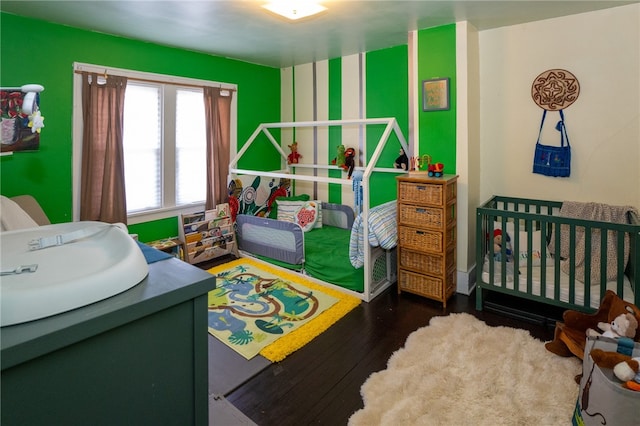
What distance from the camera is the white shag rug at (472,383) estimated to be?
1.69 metres

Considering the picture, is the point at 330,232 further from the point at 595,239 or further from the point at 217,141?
the point at 595,239

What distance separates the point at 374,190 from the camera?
4.02 m

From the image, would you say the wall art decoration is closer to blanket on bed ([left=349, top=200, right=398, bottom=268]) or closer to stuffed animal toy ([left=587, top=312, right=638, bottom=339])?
blanket on bed ([left=349, top=200, right=398, bottom=268])

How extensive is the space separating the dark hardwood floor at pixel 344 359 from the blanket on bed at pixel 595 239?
396 millimetres

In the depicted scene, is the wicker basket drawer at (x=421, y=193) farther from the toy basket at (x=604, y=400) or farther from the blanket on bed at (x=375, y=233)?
the toy basket at (x=604, y=400)

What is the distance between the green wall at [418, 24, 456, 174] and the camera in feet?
9.87

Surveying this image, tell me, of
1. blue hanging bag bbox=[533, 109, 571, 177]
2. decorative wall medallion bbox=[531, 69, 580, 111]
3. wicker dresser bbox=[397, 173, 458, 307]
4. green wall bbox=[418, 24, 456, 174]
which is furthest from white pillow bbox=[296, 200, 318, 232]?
decorative wall medallion bbox=[531, 69, 580, 111]

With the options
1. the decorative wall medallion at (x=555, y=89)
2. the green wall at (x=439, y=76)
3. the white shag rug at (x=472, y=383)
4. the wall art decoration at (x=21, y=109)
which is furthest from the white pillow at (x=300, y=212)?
the wall art decoration at (x=21, y=109)

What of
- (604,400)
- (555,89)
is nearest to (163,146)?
(555,89)

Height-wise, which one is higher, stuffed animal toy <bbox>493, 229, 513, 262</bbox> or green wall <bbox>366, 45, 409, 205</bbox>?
green wall <bbox>366, 45, 409, 205</bbox>

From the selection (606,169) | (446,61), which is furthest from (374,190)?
(606,169)

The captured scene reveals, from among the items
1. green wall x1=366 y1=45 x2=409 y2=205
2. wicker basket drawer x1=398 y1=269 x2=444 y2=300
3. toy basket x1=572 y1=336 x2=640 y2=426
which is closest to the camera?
toy basket x1=572 y1=336 x2=640 y2=426

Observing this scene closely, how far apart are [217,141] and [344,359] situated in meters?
2.75

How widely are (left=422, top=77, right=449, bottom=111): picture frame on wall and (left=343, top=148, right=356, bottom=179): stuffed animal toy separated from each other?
1.01 meters
